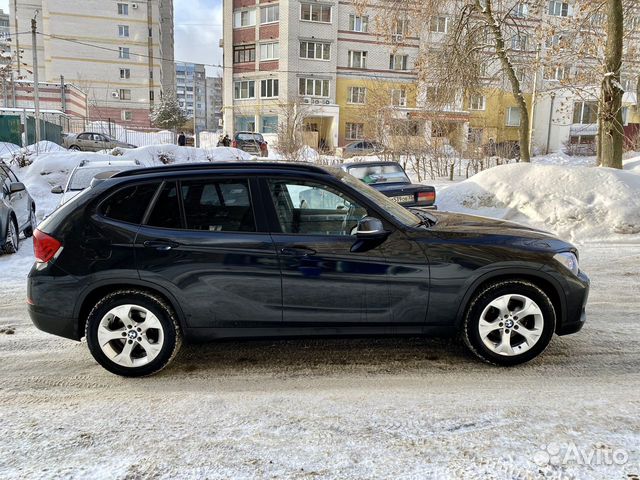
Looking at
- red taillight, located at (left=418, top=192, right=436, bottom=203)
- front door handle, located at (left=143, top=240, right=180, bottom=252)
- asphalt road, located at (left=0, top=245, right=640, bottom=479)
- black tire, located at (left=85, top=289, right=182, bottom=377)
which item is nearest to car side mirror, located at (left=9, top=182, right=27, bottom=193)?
asphalt road, located at (left=0, top=245, right=640, bottom=479)

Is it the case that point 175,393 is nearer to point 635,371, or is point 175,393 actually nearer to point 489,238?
point 489,238

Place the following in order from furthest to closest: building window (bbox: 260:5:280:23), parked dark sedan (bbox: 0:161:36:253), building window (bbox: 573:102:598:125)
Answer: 1. building window (bbox: 573:102:598:125)
2. building window (bbox: 260:5:280:23)
3. parked dark sedan (bbox: 0:161:36:253)

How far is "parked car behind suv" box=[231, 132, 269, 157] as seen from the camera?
1175 inches

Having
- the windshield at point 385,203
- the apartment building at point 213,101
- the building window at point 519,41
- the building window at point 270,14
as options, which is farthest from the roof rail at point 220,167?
the apartment building at point 213,101

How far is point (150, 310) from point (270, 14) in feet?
157

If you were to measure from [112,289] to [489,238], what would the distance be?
3.00 m

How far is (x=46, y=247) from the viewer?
3.98 m

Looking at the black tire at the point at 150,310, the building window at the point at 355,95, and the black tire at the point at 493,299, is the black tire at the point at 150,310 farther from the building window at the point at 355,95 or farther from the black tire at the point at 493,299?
the building window at the point at 355,95

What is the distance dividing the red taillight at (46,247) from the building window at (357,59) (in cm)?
4686

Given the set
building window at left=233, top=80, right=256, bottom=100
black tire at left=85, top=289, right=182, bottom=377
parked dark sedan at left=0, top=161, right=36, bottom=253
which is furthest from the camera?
building window at left=233, top=80, right=256, bottom=100

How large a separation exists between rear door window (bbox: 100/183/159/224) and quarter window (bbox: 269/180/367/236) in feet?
3.27

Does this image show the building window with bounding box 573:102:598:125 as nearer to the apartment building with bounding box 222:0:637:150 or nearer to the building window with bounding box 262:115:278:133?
the apartment building with bounding box 222:0:637:150

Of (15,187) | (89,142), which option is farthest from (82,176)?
(89,142)

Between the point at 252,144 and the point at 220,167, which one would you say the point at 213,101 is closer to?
the point at 252,144
